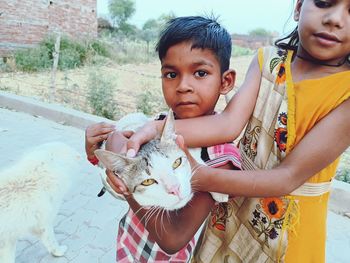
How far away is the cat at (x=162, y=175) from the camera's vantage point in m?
1.02

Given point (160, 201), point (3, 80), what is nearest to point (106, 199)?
point (160, 201)

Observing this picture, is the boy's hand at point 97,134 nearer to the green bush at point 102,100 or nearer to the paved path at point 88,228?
the paved path at point 88,228

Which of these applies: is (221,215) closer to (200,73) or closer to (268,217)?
(268,217)

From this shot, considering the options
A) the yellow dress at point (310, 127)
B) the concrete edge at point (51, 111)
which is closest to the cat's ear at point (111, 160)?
the yellow dress at point (310, 127)

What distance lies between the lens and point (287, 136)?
101 centimetres

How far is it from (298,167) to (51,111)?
18.4 ft

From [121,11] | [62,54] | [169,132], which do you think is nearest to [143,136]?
[169,132]

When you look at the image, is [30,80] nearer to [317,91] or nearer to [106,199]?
[106,199]

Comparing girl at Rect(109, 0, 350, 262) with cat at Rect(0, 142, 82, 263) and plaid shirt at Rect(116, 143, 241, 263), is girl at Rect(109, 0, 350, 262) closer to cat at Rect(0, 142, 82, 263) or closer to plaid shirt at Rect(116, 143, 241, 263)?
plaid shirt at Rect(116, 143, 241, 263)

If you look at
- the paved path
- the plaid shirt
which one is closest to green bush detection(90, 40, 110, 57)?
the paved path

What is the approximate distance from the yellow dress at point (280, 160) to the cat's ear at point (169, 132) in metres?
0.29

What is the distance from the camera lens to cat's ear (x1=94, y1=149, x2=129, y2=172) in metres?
0.90

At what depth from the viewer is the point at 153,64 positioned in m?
14.4

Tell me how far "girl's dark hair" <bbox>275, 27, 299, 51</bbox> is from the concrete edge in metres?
4.34
